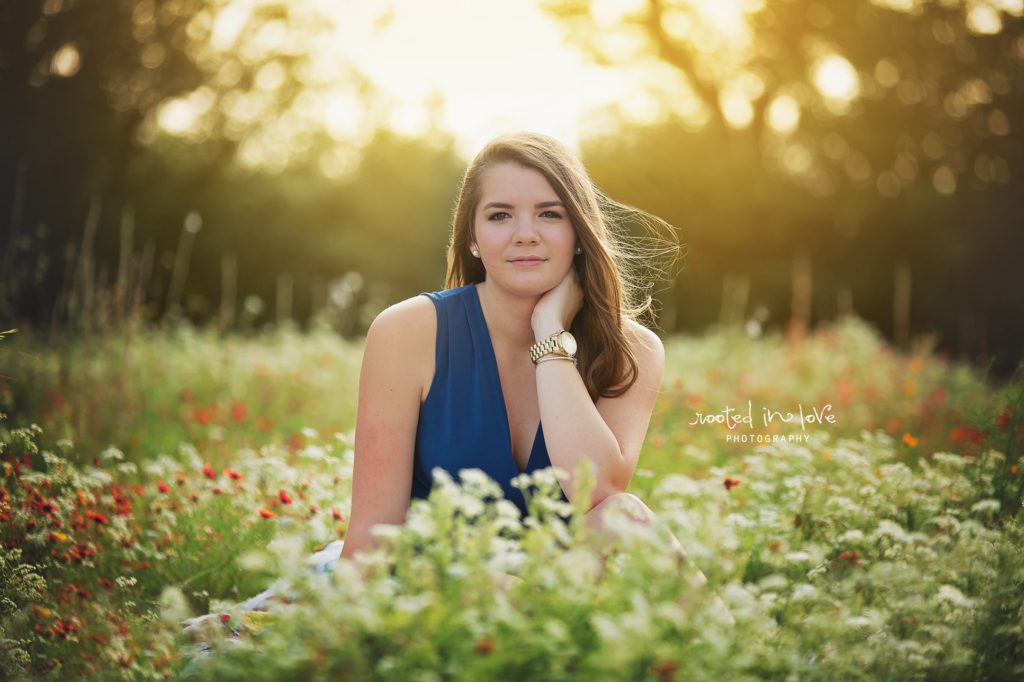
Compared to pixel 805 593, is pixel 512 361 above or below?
above

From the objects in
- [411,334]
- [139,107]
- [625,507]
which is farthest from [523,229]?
[139,107]

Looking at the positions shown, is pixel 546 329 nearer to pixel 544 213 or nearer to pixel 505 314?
pixel 505 314

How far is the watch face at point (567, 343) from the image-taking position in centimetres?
317

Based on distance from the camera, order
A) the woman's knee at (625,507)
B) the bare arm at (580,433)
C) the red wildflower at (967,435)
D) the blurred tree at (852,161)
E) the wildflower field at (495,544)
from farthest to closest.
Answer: the blurred tree at (852,161), the red wildflower at (967,435), the bare arm at (580,433), the woman's knee at (625,507), the wildflower field at (495,544)

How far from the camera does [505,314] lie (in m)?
3.45

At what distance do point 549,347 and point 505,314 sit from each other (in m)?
0.35

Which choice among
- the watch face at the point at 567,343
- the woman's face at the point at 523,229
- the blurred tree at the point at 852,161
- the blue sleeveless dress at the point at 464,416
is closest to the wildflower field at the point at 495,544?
the blue sleeveless dress at the point at 464,416

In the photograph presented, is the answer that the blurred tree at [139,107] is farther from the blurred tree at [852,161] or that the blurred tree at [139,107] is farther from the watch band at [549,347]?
the watch band at [549,347]

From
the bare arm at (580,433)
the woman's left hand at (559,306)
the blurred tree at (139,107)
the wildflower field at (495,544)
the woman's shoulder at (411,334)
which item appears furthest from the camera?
the blurred tree at (139,107)

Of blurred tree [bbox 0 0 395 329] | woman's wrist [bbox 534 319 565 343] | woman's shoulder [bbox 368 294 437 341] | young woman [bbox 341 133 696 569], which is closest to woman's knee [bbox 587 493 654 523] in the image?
young woman [bbox 341 133 696 569]

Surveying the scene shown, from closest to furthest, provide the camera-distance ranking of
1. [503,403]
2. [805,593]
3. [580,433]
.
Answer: [805,593]
[580,433]
[503,403]

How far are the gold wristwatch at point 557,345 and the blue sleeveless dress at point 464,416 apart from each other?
0.22m

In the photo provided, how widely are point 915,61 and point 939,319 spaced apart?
3.90 m

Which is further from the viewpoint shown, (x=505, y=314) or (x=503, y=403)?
(x=505, y=314)
